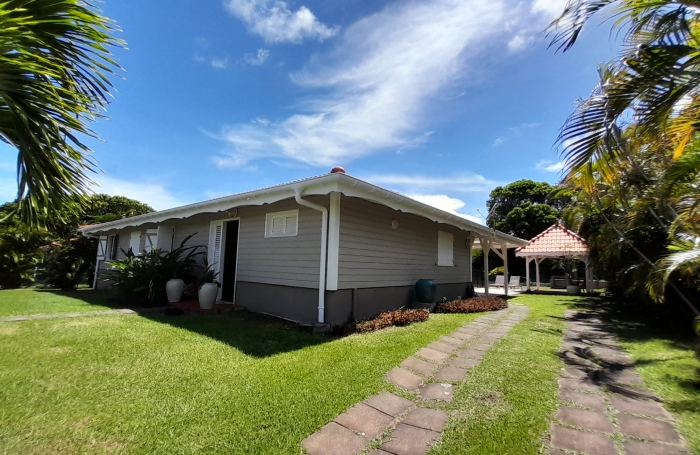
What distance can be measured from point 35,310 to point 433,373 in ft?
28.4

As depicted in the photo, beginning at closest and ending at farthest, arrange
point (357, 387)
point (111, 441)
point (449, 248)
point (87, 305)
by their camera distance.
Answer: point (111, 441) → point (357, 387) → point (87, 305) → point (449, 248)

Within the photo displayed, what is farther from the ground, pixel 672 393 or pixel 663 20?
pixel 663 20

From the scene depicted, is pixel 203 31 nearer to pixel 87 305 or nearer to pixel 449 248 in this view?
pixel 87 305

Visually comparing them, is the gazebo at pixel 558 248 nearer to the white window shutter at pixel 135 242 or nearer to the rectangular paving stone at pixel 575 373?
the rectangular paving stone at pixel 575 373

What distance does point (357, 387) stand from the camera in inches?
132

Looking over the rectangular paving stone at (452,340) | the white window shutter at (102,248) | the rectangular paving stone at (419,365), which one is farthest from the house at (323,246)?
the white window shutter at (102,248)

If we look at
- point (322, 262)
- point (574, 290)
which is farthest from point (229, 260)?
point (574, 290)

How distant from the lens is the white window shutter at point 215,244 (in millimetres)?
9305

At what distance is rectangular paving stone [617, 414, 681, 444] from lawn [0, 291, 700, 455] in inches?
5.8

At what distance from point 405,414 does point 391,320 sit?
12.5 feet

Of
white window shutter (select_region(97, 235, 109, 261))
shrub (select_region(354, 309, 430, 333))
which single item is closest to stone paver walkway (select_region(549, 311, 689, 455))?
shrub (select_region(354, 309, 430, 333))

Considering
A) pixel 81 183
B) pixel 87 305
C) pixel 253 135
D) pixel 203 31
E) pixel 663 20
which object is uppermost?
pixel 203 31

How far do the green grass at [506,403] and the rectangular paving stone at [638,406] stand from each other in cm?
51

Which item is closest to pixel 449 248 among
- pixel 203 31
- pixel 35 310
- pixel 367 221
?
pixel 367 221
